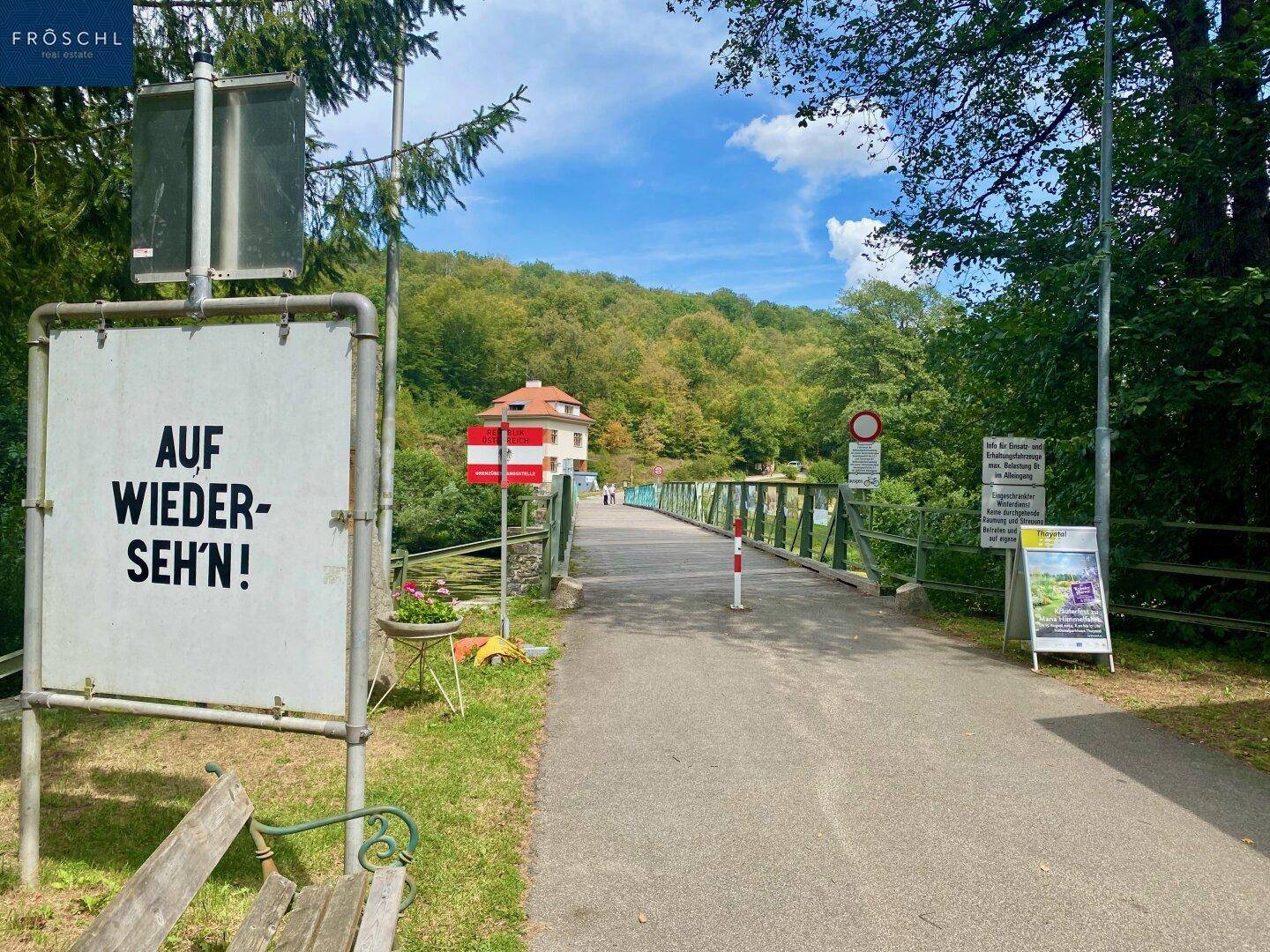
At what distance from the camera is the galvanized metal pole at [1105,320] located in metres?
8.19

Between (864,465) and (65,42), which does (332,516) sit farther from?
(864,465)

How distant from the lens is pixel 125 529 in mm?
3307

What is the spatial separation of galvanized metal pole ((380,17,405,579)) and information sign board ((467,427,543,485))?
3.11 ft

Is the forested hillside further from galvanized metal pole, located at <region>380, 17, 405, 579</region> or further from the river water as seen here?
galvanized metal pole, located at <region>380, 17, 405, 579</region>

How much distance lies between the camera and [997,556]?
10.7 metres

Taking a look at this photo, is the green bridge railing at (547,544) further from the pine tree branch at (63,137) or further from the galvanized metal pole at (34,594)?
the galvanized metal pole at (34,594)

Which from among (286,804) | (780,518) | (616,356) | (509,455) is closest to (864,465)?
(509,455)

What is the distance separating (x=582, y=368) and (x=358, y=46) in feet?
341

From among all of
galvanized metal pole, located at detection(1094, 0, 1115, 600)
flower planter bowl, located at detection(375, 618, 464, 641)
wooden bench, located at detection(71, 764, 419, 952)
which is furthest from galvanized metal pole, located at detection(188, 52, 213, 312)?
galvanized metal pole, located at detection(1094, 0, 1115, 600)

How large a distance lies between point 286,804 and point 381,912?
207 cm

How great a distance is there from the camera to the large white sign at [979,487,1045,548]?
9078 millimetres

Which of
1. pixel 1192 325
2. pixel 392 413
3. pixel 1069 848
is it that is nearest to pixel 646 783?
pixel 1069 848

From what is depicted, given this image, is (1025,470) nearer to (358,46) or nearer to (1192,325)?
(1192,325)

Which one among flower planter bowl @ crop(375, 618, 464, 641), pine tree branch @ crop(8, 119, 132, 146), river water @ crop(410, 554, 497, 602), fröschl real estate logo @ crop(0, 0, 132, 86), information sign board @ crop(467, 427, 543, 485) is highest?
fröschl real estate logo @ crop(0, 0, 132, 86)
